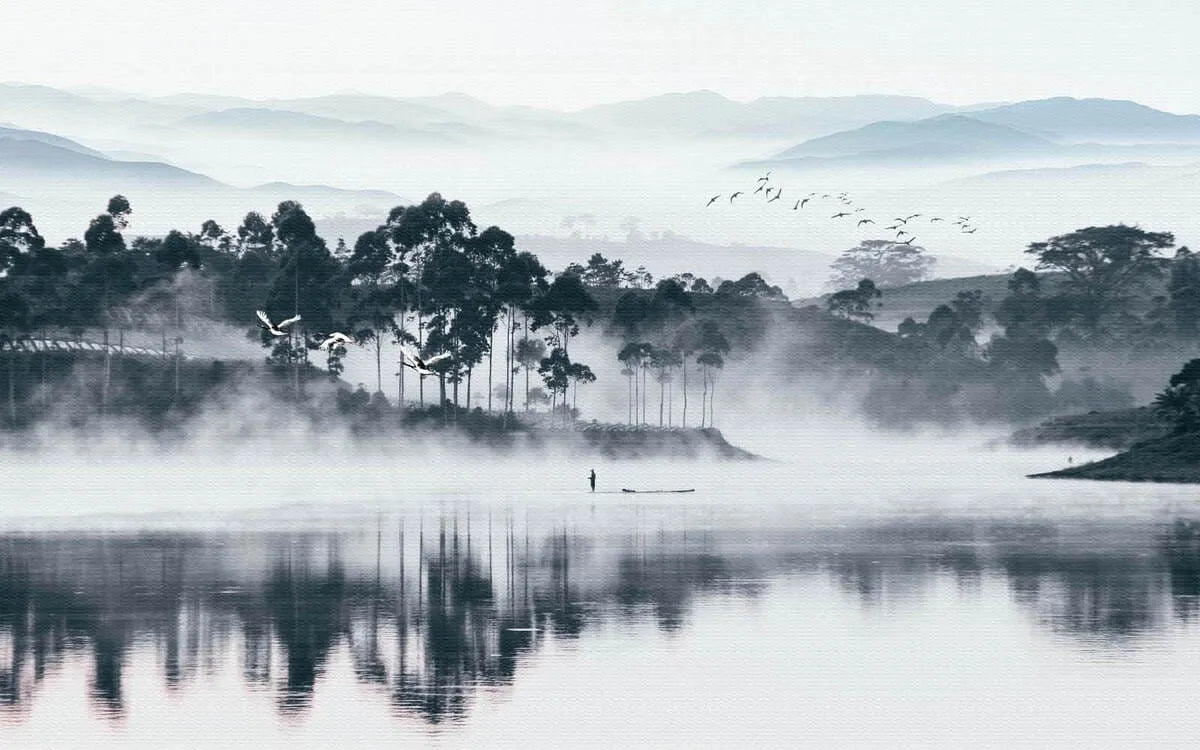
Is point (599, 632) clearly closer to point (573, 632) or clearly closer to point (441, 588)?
point (573, 632)

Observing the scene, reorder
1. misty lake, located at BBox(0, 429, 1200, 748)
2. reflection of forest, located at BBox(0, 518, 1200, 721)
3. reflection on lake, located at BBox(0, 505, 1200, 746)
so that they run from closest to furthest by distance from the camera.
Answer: misty lake, located at BBox(0, 429, 1200, 748), reflection on lake, located at BBox(0, 505, 1200, 746), reflection of forest, located at BBox(0, 518, 1200, 721)

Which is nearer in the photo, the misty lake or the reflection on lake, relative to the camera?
the misty lake

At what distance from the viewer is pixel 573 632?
47.9 metres

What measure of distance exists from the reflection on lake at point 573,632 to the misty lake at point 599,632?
13 cm

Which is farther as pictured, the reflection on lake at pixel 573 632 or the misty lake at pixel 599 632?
the reflection on lake at pixel 573 632

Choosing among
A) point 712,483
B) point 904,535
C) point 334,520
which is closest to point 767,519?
point 904,535

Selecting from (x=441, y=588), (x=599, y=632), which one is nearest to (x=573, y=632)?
(x=599, y=632)

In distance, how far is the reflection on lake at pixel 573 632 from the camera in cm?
3684

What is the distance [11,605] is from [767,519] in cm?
5159

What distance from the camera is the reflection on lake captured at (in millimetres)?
36844

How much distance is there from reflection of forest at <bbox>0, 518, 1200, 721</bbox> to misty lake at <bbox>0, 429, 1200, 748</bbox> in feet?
0.61

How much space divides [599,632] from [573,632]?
68cm

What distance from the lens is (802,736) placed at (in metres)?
35.0

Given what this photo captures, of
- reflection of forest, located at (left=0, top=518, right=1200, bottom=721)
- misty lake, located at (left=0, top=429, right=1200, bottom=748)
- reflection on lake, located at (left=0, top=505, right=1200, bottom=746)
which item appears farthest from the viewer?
reflection of forest, located at (left=0, top=518, right=1200, bottom=721)
